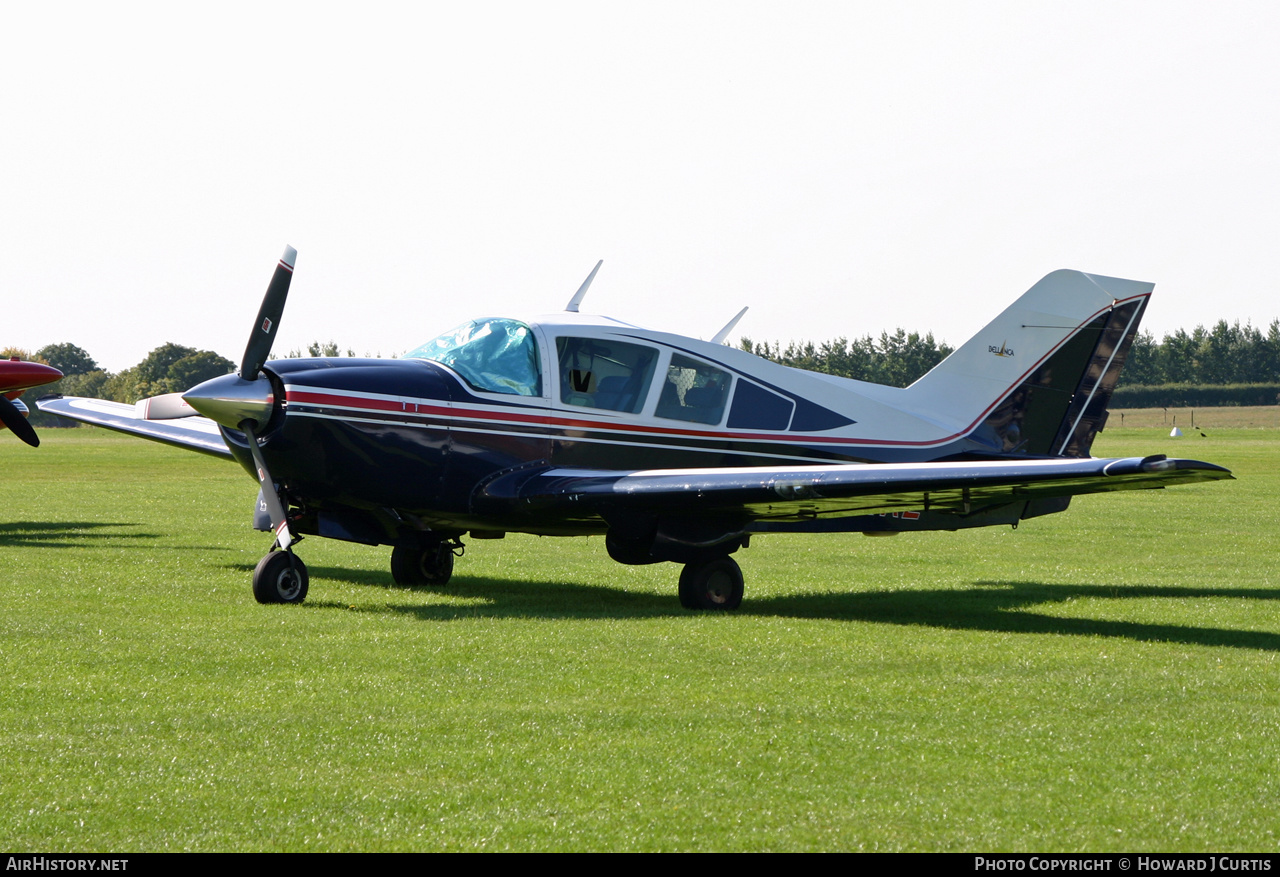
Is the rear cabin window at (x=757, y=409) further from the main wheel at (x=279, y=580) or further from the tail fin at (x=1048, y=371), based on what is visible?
the main wheel at (x=279, y=580)

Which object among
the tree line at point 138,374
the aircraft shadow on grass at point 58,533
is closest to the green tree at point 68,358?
the tree line at point 138,374

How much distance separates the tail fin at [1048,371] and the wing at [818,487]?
9.84 feet

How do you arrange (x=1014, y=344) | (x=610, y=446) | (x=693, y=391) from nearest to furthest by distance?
(x=610, y=446)
(x=693, y=391)
(x=1014, y=344)

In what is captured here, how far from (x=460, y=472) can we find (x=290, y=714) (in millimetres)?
4932

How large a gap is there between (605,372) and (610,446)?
0.73 m

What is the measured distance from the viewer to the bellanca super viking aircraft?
10641 millimetres

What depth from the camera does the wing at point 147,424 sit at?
49.4ft

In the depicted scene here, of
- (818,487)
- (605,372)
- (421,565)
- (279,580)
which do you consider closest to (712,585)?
(818,487)

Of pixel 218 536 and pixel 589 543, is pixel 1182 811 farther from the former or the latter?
pixel 218 536

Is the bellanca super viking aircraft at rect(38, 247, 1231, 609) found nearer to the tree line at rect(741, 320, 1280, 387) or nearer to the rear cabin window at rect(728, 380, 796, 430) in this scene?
the rear cabin window at rect(728, 380, 796, 430)

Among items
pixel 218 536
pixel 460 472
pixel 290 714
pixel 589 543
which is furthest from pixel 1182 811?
pixel 218 536

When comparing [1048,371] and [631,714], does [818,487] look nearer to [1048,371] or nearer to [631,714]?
[631,714]

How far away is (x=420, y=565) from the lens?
1333 cm

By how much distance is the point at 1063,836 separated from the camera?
472 cm
